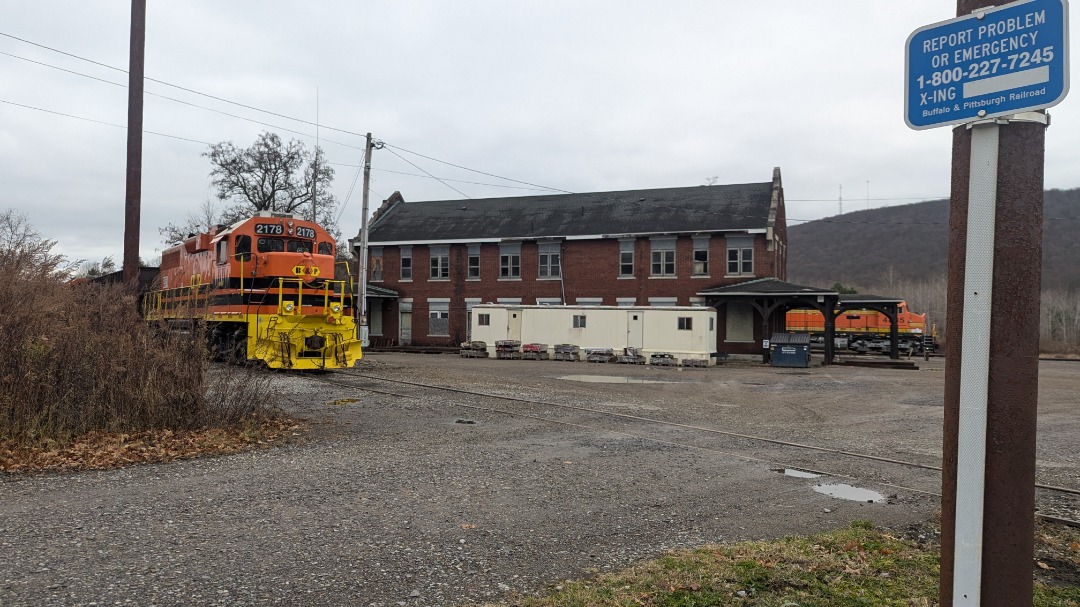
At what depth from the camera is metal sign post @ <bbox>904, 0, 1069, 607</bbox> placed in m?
2.83

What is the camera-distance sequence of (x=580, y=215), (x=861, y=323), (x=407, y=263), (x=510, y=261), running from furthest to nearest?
1. (x=861, y=323)
2. (x=407, y=263)
3. (x=580, y=215)
4. (x=510, y=261)

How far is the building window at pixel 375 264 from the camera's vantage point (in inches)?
1700

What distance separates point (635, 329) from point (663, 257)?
7134 mm

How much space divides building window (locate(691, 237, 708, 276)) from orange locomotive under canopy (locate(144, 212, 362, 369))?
20390 mm

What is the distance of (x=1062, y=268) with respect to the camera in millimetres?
103125

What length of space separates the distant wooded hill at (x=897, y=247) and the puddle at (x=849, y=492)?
11024 centimetres

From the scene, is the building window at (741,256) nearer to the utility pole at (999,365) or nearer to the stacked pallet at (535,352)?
the stacked pallet at (535,352)

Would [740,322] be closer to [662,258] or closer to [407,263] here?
[662,258]

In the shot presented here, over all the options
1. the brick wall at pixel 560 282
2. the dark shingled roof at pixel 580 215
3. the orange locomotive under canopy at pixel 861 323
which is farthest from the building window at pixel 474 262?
the orange locomotive under canopy at pixel 861 323

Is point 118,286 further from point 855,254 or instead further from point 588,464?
point 855,254

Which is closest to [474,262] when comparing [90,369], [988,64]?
[90,369]

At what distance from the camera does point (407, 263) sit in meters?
42.3

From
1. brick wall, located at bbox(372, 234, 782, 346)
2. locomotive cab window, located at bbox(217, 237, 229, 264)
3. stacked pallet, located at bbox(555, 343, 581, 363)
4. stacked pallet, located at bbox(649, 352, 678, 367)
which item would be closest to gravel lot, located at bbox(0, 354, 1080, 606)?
locomotive cab window, located at bbox(217, 237, 229, 264)

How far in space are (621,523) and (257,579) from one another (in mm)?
2971
